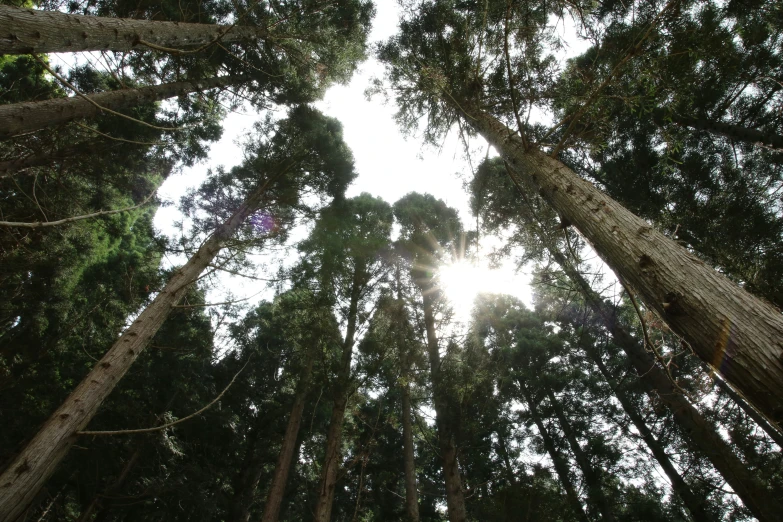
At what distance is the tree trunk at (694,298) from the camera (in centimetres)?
133

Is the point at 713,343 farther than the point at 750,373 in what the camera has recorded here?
Yes

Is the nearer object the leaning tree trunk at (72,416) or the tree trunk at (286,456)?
the leaning tree trunk at (72,416)

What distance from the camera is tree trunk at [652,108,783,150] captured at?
239 inches

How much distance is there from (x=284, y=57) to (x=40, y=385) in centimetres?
1036

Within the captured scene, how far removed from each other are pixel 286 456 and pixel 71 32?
8.01 meters

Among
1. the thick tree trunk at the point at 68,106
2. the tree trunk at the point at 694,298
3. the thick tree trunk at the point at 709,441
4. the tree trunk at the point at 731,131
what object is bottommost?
the tree trunk at the point at 694,298

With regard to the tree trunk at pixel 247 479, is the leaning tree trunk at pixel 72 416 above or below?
below

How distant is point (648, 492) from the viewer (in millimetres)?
10812

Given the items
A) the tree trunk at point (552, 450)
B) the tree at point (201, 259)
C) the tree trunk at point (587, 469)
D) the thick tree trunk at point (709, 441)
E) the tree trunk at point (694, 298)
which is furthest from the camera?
the tree trunk at point (552, 450)

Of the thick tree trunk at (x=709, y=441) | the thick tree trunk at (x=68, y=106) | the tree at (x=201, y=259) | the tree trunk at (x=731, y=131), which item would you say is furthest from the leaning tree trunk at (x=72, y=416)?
the tree trunk at (x=731, y=131)

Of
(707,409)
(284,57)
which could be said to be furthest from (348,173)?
(707,409)

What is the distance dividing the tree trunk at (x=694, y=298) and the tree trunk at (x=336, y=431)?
19.1ft

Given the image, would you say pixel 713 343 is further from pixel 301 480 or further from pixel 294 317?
pixel 301 480

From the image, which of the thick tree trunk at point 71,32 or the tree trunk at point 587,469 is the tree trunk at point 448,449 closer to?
the tree trunk at point 587,469
